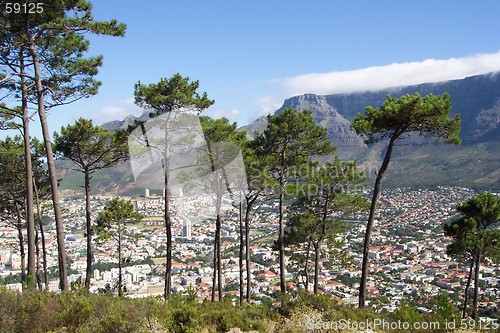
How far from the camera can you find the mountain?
83.4 meters

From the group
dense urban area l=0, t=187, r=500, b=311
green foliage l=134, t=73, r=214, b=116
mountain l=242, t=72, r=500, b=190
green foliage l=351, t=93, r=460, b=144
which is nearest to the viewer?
green foliage l=351, t=93, r=460, b=144

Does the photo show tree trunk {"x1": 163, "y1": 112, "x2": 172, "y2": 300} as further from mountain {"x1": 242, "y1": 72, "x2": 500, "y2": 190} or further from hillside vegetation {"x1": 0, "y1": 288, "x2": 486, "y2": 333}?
mountain {"x1": 242, "y1": 72, "x2": 500, "y2": 190}

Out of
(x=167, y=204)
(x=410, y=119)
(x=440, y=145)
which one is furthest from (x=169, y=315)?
(x=440, y=145)

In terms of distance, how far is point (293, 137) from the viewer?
13031 mm

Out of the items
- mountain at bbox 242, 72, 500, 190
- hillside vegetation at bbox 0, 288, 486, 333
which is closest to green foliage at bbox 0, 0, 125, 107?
hillside vegetation at bbox 0, 288, 486, 333

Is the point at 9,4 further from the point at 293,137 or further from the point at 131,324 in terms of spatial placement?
the point at 293,137

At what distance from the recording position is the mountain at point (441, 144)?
3285 inches

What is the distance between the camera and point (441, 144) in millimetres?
101750

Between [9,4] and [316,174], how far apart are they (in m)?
10.3

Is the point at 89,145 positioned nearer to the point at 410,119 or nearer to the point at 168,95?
the point at 168,95

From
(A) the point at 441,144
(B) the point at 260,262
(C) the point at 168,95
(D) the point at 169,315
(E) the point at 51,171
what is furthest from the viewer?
(A) the point at 441,144

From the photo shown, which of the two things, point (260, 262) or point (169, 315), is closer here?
point (169, 315)

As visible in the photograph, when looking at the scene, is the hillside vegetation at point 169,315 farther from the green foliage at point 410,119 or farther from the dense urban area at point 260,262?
the dense urban area at point 260,262

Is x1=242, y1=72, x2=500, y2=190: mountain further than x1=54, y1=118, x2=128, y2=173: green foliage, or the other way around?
x1=242, y1=72, x2=500, y2=190: mountain
